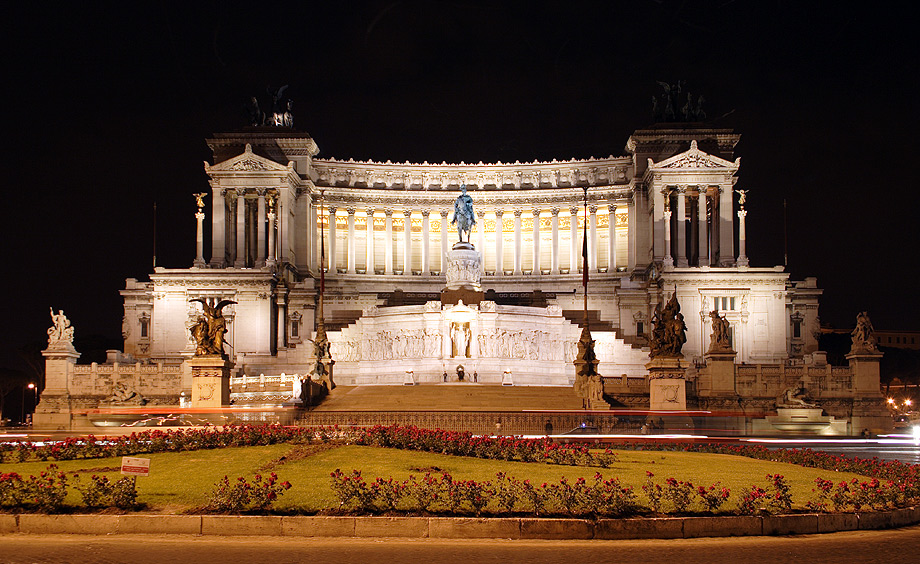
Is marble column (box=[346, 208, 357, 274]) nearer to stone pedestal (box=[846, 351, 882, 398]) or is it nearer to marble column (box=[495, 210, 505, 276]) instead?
marble column (box=[495, 210, 505, 276])

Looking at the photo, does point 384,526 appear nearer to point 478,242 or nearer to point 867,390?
point 867,390

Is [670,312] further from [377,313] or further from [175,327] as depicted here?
[175,327]

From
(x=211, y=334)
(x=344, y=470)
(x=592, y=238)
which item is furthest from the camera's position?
(x=592, y=238)

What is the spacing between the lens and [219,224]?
101m

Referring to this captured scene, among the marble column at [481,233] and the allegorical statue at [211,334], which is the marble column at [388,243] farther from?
the allegorical statue at [211,334]

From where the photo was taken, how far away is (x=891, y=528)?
64.1 feet

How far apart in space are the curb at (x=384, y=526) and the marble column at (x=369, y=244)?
292 feet

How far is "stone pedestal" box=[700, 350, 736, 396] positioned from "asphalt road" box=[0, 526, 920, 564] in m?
38.8

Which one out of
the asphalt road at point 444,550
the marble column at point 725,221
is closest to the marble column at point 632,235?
the marble column at point 725,221

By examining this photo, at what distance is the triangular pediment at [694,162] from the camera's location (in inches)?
3824

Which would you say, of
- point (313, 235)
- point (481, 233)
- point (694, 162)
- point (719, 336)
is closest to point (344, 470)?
point (719, 336)

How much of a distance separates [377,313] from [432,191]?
32596mm

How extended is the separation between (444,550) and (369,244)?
91835mm

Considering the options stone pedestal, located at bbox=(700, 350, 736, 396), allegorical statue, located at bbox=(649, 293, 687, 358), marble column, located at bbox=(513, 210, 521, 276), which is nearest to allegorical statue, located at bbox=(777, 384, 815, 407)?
stone pedestal, located at bbox=(700, 350, 736, 396)
